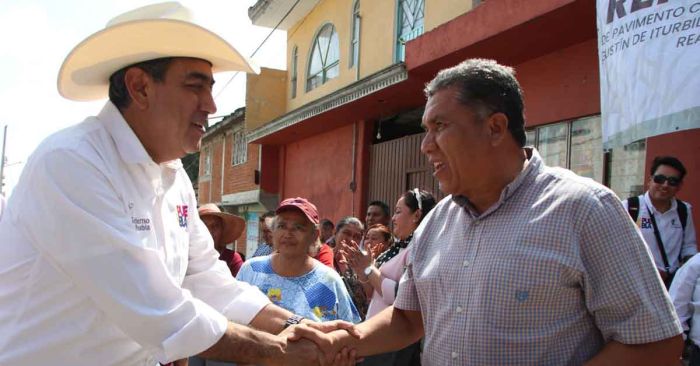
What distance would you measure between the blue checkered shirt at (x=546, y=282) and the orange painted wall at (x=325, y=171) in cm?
958

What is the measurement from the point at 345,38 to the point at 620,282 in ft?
37.5

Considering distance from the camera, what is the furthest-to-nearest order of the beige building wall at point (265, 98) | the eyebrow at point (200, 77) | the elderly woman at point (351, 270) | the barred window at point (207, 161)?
the barred window at point (207, 161)
the beige building wall at point (265, 98)
the elderly woman at point (351, 270)
the eyebrow at point (200, 77)

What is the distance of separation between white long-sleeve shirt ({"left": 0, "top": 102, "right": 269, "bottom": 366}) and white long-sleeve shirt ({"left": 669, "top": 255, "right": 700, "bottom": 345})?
348 centimetres

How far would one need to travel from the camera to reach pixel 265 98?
16000 mm

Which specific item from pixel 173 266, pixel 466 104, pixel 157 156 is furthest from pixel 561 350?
A: pixel 157 156

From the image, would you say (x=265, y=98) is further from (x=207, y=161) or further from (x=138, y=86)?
(x=138, y=86)

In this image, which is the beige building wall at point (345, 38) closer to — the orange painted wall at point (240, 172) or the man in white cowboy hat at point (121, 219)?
the orange painted wall at point (240, 172)

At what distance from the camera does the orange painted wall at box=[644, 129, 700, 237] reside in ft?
16.7

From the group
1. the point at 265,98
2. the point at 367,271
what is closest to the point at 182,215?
the point at 367,271

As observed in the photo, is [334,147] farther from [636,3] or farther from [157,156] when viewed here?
[157,156]

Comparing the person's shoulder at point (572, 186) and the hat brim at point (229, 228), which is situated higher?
the person's shoulder at point (572, 186)

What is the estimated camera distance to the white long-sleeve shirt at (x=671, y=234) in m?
A: 4.84

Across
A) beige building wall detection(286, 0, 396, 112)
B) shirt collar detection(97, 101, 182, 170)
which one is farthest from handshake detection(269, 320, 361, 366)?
beige building wall detection(286, 0, 396, 112)

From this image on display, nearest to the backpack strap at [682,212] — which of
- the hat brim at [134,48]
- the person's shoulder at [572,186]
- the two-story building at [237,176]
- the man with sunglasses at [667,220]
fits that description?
the man with sunglasses at [667,220]
